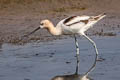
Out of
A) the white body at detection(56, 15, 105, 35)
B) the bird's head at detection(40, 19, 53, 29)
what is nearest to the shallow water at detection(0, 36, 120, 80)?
the white body at detection(56, 15, 105, 35)

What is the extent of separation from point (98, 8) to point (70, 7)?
1015 millimetres

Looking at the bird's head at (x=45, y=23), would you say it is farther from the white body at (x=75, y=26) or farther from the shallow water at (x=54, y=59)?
the shallow water at (x=54, y=59)

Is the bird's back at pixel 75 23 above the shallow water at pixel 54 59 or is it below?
above

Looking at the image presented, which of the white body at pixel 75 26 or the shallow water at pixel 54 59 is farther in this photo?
the white body at pixel 75 26

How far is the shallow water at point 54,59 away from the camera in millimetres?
9680

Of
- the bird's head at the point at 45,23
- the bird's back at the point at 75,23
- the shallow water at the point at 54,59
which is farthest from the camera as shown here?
the bird's head at the point at 45,23

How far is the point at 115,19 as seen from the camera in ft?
54.3

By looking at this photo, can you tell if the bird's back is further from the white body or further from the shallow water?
the shallow water

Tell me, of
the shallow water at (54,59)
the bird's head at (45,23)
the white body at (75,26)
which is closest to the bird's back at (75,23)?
the white body at (75,26)

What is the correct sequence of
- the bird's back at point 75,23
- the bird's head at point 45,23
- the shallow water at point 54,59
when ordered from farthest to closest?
the bird's head at point 45,23
the bird's back at point 75,23
the shallow water at point 54,59

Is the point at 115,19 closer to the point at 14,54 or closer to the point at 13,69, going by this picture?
the point at 14,54

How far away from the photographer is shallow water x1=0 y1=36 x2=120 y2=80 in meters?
9.68

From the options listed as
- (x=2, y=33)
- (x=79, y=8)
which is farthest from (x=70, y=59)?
(x=79, y=8)

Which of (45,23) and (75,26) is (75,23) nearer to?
(75,26)
